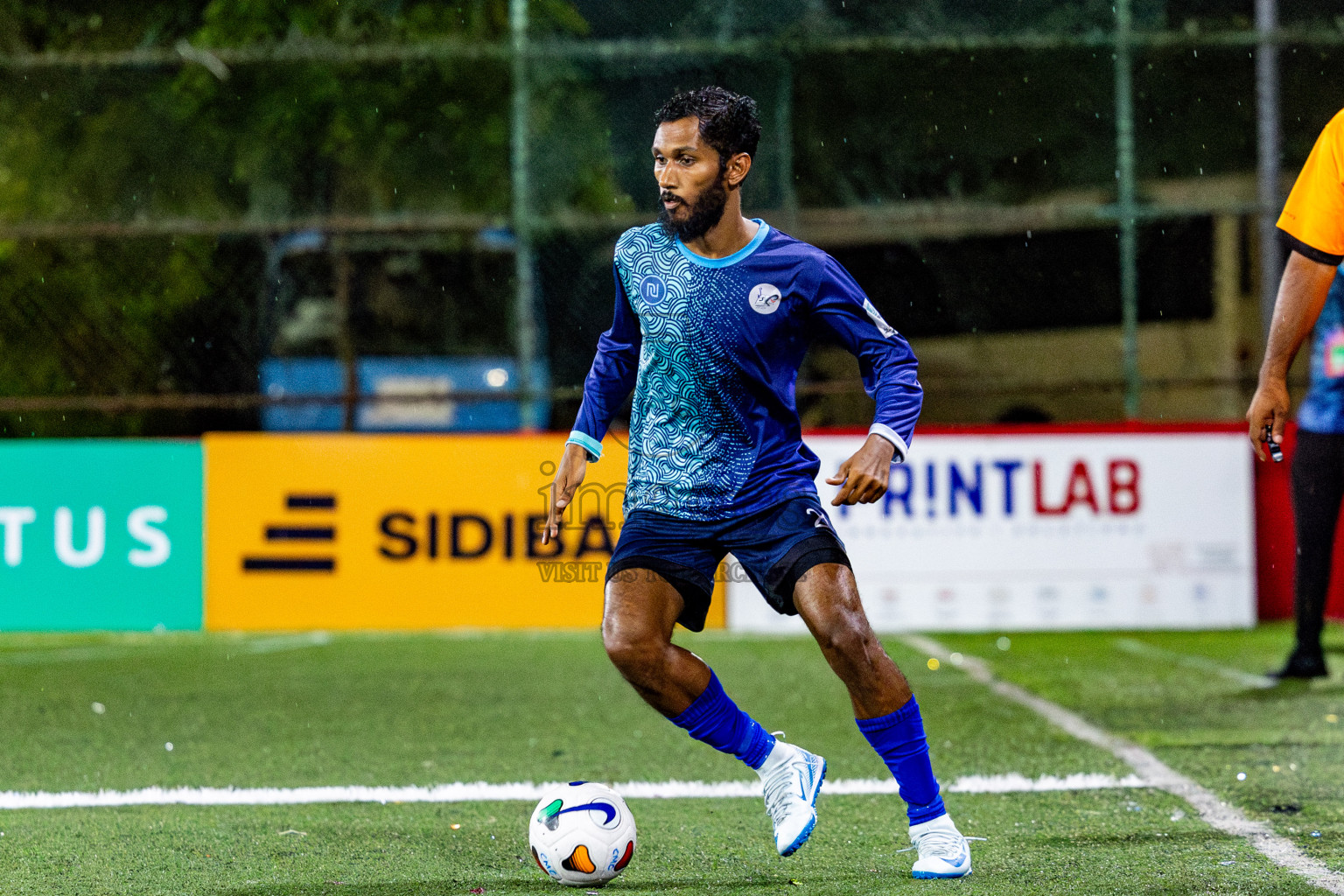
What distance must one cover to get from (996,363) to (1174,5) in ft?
7.95

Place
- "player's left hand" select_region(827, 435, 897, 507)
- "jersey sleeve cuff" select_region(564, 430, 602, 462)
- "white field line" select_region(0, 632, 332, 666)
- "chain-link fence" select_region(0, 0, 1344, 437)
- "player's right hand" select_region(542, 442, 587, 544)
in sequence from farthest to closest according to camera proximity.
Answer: "chain-link fence" select_region(0, 0, 1344, 437) < "white field line" select_region(0, 632, 332, 666) < "jersey sleeve cuff" select_region(564, 430, 602, 462) < "player's right hand" select_region(542, 442, 587, 544) < "player's left hand" select_region(827, 435, 897, 507)

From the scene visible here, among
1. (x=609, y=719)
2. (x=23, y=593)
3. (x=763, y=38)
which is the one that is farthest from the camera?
(x=763, y=38)

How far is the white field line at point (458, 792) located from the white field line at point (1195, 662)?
2470 millimetres

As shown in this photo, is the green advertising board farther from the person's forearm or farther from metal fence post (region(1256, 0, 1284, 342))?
metal fence post (region(1256, 0, 1284, 342))

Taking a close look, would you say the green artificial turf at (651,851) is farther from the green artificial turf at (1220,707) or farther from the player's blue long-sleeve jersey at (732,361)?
the player's blue long-sleeve jersey at (732,361)

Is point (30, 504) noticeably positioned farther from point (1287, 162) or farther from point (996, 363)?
point (1287, 162)

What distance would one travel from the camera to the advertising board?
868cm

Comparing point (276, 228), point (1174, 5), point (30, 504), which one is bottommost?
point (30, 504)

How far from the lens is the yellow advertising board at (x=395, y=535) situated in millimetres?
8680

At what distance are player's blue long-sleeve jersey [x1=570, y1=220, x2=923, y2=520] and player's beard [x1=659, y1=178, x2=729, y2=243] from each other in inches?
1.9

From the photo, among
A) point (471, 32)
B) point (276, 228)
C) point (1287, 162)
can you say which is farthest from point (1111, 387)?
point (276, 228)

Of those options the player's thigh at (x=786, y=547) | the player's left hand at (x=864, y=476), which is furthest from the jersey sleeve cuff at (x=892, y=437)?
the player's thigh at (x=786, y=547)

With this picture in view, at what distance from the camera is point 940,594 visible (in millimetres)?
8742

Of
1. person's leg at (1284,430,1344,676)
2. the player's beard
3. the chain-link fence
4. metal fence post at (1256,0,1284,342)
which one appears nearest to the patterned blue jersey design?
person's leg at (1284,430,1344,676)
